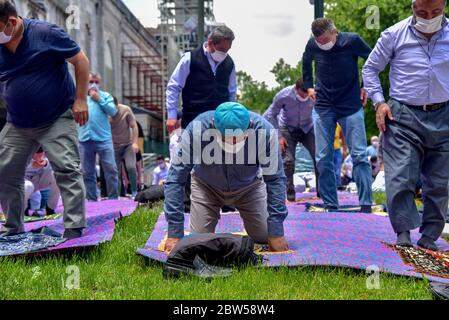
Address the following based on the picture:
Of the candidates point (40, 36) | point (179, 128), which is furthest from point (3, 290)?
point (179, 128)

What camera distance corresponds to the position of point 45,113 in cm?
509

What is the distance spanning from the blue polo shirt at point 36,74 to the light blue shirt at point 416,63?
2.54 m

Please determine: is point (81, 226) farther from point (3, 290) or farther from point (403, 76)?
point (403, 76)

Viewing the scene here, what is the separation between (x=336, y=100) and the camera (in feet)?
22.5

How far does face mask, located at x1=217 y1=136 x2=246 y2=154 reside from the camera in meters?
4.34

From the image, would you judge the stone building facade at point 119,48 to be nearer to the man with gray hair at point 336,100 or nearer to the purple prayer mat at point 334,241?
the man with gray hair at point 336,100

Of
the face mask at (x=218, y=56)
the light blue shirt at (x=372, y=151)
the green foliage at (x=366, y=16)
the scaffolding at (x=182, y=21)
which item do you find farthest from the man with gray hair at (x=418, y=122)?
the scaffolding at (x=182, y=21)

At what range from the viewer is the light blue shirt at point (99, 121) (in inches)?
359

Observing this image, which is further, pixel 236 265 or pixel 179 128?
pixel 179 128

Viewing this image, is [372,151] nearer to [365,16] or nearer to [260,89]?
[365,16]

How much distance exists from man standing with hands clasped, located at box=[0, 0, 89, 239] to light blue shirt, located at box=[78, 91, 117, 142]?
378cm

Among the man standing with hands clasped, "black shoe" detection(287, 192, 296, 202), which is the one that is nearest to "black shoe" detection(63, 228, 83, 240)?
the man standing with hands clasped

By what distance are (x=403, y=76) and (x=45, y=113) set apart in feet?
9.32

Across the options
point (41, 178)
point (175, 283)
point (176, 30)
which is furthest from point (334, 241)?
point (176, 30)
